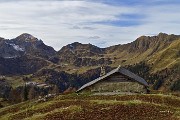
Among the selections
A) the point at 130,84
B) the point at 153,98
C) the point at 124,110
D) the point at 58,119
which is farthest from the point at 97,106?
the point at 130,84

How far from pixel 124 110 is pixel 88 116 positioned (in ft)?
13.0

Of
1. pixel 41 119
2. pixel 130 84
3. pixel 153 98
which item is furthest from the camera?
pixel 130 84

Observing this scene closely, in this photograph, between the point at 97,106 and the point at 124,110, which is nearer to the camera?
the point at 124,110

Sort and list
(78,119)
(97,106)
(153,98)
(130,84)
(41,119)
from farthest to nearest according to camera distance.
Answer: (130,84) < (153,98) < (97,106) < (41,119) < (78,119)

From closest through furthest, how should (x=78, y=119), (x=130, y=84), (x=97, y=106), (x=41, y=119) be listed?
(x=78, y=119)
(x=41, y=119)
(x=97, y=106)
(x=130, y=84)

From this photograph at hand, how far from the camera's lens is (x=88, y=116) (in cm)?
3256

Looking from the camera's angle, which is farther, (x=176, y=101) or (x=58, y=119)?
(x=176, y=101)

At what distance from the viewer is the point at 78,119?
31781 millimetres

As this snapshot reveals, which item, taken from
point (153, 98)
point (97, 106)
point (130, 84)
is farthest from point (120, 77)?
point (97, 106)

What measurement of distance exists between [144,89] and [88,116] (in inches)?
1675

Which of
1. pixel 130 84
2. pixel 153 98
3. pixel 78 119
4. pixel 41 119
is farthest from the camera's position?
pixel 130 84

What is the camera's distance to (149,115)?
32406 mm

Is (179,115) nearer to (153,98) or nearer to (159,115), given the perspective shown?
(159,115)

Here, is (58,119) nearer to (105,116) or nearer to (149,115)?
(105,116)
